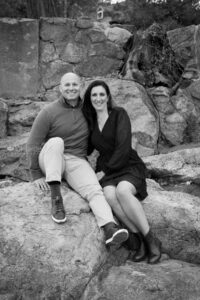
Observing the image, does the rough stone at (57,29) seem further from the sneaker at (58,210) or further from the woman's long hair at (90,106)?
the sneaker at (58,210)

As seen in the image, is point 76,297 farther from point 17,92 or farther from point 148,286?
point 17,92

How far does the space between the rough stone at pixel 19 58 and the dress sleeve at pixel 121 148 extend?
4031 mm

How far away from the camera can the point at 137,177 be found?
11.8 feet

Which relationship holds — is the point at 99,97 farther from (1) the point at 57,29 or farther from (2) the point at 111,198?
(1) the point at 57,29

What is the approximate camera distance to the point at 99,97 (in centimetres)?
370

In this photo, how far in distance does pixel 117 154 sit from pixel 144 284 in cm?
108

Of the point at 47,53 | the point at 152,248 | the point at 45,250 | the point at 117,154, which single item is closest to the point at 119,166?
the point at 117,154

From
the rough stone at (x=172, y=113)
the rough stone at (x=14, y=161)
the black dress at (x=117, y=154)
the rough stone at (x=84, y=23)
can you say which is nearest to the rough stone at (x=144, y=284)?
the black dress at (x=117, y=154)

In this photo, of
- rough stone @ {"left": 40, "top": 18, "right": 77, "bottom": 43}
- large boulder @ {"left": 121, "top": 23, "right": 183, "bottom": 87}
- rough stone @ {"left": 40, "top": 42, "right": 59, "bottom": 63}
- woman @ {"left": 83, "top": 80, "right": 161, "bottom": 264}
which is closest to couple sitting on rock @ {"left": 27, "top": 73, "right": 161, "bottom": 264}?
woman @ {"left": 83, "top": 80, "right": 161, "bottom": 264}

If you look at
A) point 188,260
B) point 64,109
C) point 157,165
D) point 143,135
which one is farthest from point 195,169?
point 64,109

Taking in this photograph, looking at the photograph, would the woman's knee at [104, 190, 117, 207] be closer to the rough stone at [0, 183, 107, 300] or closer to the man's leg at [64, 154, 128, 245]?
the man's leg at [64, 154, 128, 245]

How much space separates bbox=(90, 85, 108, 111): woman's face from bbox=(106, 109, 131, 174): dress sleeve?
9.0 inches

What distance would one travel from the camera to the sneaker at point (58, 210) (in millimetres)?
3361

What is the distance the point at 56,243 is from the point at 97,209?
0.42m
